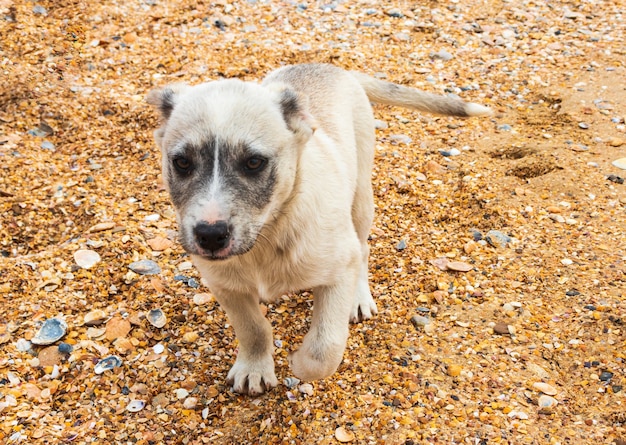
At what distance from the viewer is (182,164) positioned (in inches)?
121

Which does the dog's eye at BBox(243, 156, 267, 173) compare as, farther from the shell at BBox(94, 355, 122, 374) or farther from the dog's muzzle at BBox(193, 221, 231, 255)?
the shell at BBox(94, 355, 122, 374)

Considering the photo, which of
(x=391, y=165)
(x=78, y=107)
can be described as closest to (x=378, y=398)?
(x=391, y=165)

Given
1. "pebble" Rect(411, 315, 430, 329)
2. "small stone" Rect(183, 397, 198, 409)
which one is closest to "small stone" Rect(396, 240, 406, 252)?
"pebble" Rect(411, 315, 430, 329)

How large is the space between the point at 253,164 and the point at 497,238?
2.59 meters

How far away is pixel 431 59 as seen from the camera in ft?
23.8

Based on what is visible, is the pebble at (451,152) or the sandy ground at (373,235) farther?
the pebble at (451,152)

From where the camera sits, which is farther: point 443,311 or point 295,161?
point 443,311

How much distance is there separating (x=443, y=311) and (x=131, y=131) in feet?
11.4

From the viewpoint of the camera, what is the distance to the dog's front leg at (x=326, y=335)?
3.37 metres

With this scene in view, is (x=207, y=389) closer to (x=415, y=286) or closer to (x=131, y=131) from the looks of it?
(x=415, y=286)

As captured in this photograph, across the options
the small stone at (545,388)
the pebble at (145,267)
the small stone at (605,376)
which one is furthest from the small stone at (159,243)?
the small stone at (605,376)

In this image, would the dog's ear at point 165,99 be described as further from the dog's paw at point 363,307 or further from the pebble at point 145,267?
the dog's paw at point 363,307

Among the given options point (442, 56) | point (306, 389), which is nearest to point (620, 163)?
point (442, 56)

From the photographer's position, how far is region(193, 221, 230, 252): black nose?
2773 mm
